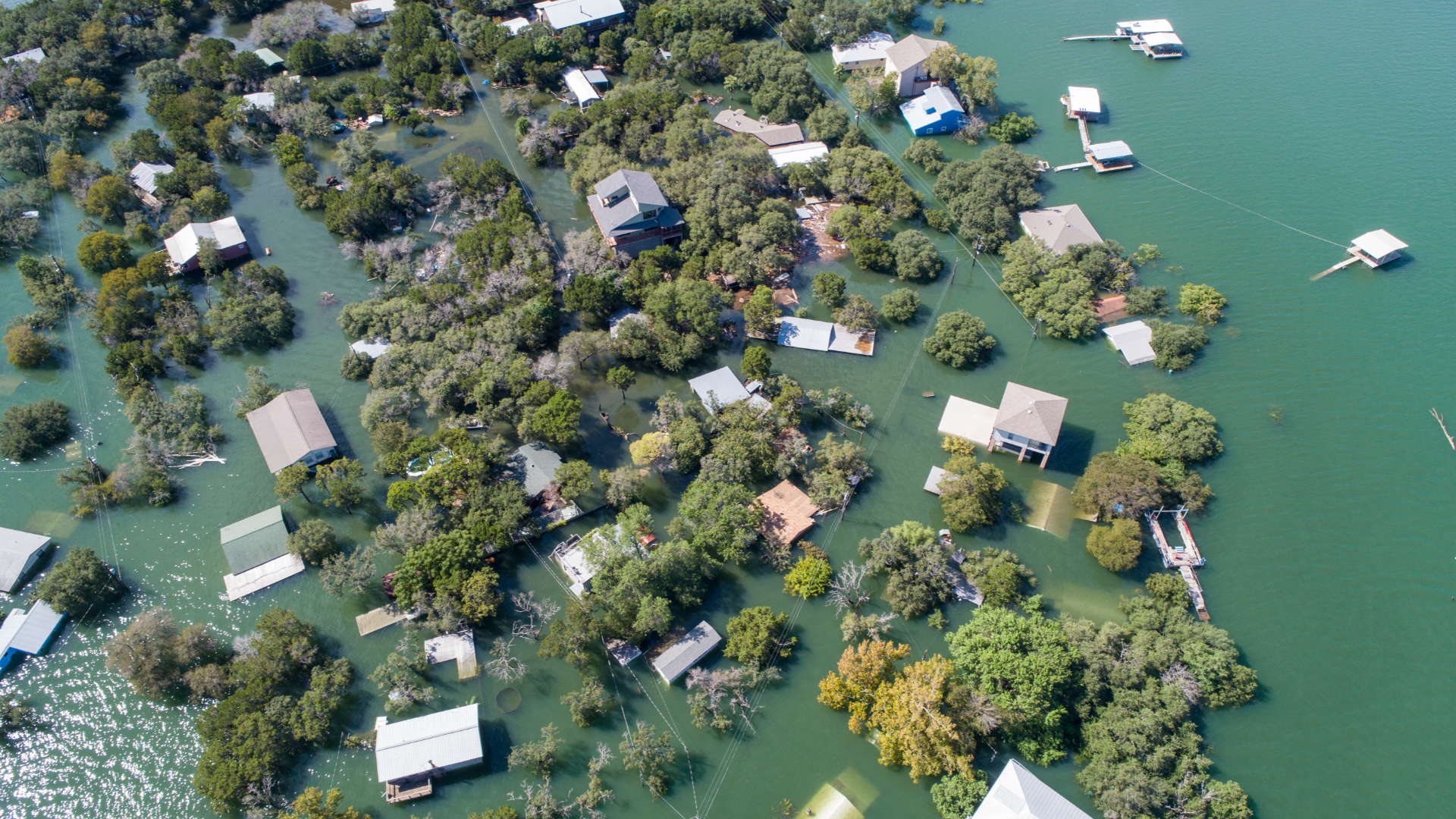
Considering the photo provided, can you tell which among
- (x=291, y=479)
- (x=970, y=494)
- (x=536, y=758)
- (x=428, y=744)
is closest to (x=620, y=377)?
(x=291, y=479)

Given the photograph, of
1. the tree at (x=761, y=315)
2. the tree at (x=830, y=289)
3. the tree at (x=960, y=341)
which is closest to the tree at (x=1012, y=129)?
the tree at (x=960, y=341)

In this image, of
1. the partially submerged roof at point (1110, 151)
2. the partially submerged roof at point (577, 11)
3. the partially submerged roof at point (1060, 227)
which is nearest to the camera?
the partially submerged roof at point (1060, 227)

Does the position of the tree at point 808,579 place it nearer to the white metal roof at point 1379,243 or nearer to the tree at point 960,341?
the tree at point 960,341

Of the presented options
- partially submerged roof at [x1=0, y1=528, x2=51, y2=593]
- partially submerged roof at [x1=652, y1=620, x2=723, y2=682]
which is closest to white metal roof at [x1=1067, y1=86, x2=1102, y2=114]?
partially submerged roof at [x1=652, y1=620, x2=723, y2=682]

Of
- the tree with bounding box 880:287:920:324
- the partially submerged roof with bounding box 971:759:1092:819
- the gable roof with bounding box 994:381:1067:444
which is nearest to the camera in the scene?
the partially submerged roof with bounding box 971:759:1092:819

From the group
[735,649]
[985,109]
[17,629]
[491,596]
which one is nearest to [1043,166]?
[985,109]

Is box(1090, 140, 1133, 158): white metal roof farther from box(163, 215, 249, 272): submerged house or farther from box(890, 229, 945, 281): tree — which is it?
box(163, 215, 249, 272): submerged house

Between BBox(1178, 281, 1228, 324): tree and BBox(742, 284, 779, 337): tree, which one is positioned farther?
BBox(1178, 281, 1228, 324): tree
